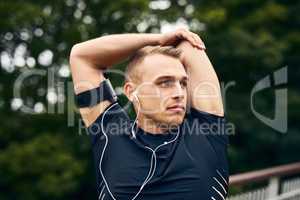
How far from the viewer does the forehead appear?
1571 mm

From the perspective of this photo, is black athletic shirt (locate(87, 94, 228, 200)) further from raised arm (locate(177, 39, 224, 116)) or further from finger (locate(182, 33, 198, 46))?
finger (locate(182, 33, 198, 46))

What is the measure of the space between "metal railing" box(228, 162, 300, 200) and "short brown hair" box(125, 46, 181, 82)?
47.6 inches

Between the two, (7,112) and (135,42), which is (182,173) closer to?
(135,42)

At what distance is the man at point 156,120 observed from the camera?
150cm

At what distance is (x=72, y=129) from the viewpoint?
37.3 ft

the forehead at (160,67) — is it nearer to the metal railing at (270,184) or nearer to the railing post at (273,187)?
the metal railing at (270,184)

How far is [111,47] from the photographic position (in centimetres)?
164

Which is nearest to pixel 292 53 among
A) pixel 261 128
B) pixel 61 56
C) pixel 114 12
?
pixel 261 128

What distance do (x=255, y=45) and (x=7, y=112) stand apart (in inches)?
207

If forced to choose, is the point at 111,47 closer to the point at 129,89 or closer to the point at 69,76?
the point at 129,89

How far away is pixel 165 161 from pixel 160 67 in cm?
26

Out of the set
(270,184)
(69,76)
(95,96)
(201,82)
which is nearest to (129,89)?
(95,96)

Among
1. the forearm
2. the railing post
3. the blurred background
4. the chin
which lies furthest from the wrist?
the blurred background

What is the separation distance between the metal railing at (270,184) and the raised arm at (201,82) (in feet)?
3.77
